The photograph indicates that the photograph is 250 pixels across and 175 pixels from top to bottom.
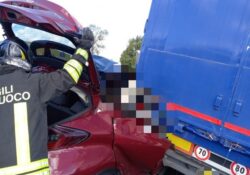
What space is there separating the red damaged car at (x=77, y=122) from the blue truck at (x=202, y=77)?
1.07ft

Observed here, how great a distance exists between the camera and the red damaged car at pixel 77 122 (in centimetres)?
353

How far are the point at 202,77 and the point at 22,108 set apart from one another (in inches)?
59.4

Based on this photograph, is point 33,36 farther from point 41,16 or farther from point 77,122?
point 77,122

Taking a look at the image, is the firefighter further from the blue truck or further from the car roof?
the blue truck

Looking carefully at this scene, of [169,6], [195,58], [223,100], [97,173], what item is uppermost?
[169,6]

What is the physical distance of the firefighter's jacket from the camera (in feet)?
9.68

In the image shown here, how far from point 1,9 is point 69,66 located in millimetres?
920

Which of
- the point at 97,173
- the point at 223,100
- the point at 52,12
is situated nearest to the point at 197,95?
the point at 223,100

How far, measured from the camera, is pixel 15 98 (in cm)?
295

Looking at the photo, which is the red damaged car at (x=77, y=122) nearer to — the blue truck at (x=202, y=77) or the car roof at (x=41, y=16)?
the car roof at (x=41, y=16)

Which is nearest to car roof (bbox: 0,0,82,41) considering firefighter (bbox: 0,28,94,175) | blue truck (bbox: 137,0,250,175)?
firefighter (bbox: 0,28,94,175)

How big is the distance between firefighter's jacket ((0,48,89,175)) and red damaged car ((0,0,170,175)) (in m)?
0.48

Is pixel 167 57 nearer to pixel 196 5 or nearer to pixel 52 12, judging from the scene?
pixel 196 5

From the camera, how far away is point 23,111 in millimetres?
2953
